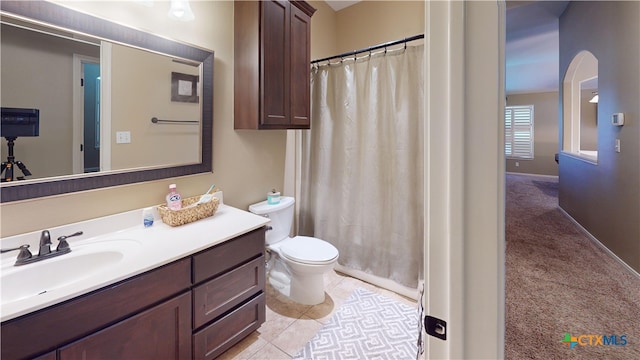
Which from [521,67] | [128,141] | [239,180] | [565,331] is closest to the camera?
[565,331]

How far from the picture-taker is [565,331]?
3.97ft

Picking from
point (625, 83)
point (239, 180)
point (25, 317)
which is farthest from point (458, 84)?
point (625, 83)

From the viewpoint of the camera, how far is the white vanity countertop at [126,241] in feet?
3.06

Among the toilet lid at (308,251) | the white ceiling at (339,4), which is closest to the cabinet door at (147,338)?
the toilet lid at (308,251)

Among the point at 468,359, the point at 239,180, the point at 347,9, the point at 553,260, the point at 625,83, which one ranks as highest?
the point at 347,9

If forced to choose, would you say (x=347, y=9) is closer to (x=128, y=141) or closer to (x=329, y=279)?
(x=128, y=141)

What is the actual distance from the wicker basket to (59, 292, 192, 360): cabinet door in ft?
1.55

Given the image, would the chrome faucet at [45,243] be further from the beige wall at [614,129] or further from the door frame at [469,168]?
the beige wall at [614,129]

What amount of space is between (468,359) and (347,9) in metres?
3.27

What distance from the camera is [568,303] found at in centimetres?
136

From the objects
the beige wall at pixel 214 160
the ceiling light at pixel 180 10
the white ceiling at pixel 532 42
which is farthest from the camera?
the white ceiling at pixel 532 42

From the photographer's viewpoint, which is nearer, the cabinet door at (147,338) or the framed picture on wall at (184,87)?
the cabinet door at (147,338)

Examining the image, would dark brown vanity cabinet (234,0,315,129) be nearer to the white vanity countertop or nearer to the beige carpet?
the white vanity countertop

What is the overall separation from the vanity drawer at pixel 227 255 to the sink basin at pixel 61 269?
31 cm
